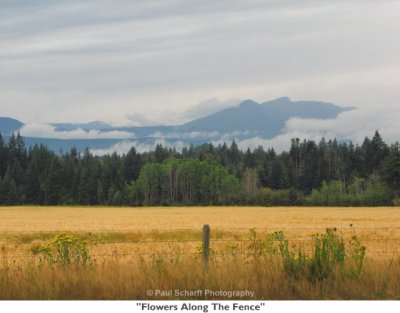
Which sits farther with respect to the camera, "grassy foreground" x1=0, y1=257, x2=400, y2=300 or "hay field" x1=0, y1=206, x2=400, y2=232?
"hay field" x1=0, y1=206, x2=400, y2=232

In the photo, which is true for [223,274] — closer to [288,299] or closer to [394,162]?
[288,299]

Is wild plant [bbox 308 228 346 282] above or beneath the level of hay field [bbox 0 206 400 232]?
above

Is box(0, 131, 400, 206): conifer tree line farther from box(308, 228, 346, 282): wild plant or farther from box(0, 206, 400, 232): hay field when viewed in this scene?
box(308, 228, 346, 282): wild plant

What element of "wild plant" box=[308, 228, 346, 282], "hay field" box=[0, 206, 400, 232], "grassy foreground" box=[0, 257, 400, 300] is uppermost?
"wild plant" box=[308, 228, 346, 282]

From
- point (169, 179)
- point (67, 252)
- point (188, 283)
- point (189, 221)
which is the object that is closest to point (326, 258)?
point (188, 283)

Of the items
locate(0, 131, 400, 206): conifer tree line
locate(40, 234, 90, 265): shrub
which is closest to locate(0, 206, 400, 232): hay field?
locate(40, 234, 90, 265): shrub

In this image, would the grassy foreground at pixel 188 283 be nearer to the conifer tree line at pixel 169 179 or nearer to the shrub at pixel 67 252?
the shrub at pixel 67 252

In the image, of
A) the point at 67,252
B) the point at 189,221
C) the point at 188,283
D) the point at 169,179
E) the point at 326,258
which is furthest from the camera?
the point at 169,179

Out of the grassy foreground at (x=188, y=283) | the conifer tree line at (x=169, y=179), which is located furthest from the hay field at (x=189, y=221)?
the conifer tree line at (x=169, y=179)

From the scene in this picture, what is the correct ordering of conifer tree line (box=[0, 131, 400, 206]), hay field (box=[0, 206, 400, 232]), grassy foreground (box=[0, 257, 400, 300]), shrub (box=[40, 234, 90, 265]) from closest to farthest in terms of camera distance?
grassy foreground (box=[0, 257, 400, 300]) < shrub (box=[40, 234, 90, 265]) < hay field (box=[0, 206, 400, 232]) < conifer tree line (box=[0, 131, 400, 206])

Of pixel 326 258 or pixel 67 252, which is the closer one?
pixel 326 258

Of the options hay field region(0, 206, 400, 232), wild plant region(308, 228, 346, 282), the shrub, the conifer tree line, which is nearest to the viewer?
wild plant region(308, 228, 346, 282)

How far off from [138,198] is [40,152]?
4071 cm

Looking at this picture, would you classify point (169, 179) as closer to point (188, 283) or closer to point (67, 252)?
point (67, 252)
